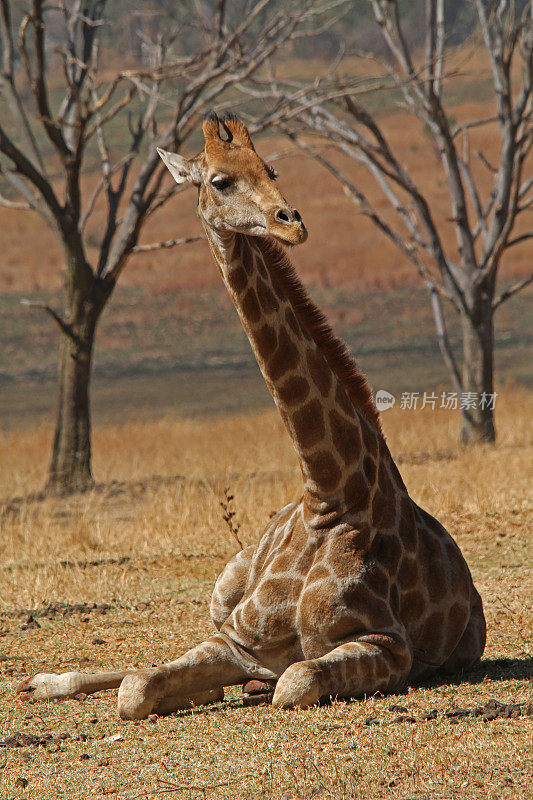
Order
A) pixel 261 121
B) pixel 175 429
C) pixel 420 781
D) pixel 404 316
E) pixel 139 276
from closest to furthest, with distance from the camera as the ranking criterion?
pixel 420 781, pixel 261 121, pixel 175 429, pixel 404 316, pixel 139 276

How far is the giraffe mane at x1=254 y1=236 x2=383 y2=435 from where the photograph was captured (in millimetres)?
4836

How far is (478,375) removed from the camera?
45.3 ft

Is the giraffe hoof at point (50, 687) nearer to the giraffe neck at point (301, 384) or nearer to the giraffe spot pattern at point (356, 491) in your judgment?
the giraffe neck at point (301, 384)

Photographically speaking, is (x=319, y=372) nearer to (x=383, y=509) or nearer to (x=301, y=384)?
(x=301, y=384)

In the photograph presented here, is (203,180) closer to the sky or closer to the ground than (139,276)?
closer to the ground

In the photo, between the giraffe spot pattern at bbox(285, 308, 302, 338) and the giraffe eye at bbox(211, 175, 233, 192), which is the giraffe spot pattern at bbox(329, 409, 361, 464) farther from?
the giraffe eye at bbox(211, 175, 233, 192)

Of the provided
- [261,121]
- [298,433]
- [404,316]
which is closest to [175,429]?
[261,121]

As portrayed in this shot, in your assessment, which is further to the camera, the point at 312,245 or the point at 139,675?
the point at 312,245

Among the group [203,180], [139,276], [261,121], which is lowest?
[203,180]

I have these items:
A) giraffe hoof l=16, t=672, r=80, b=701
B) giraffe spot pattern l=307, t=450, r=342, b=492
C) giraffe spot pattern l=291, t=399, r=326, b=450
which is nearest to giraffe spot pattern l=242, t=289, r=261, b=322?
giraffe spot pattern l=291, t=399, r=326, b=450

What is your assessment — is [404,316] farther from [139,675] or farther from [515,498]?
[139,675]

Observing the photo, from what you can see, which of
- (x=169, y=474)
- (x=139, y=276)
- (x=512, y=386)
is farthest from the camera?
(x=139, y=276)

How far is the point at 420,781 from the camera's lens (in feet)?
11.6

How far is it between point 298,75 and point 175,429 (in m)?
49.2
